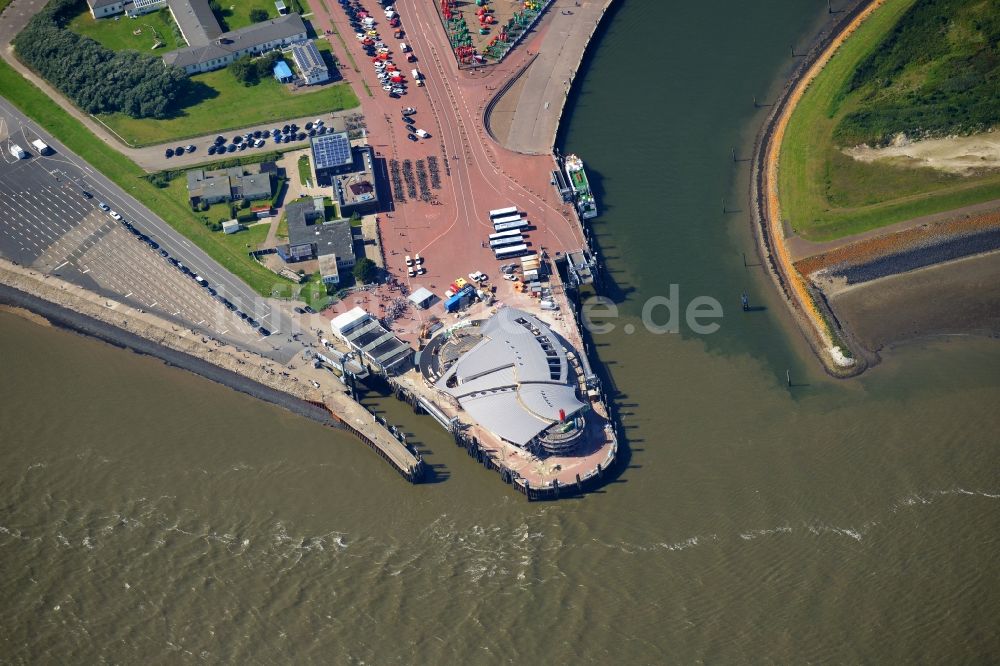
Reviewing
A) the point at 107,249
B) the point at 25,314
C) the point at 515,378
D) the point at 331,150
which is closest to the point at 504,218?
the point at 331,150

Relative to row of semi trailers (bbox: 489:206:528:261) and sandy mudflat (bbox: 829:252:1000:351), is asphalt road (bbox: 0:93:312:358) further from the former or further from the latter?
sandy mudflat (bbox: 829:252:1000:351)

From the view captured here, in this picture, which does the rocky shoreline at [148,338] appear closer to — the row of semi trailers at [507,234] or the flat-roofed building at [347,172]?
the flat-roofed building at [347,172]

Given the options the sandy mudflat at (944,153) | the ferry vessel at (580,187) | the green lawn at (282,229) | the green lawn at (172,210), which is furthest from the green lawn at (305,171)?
the sandy mudflat at (944,153)

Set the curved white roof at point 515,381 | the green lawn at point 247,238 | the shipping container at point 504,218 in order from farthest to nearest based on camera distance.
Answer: the shipping container at point 504,218 < the green lawn at point 247,238 < the curved white roof at point 515,381

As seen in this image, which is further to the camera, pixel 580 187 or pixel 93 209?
pixel 580 187

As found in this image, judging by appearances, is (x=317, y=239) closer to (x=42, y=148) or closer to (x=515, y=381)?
(x=515, y=381)
